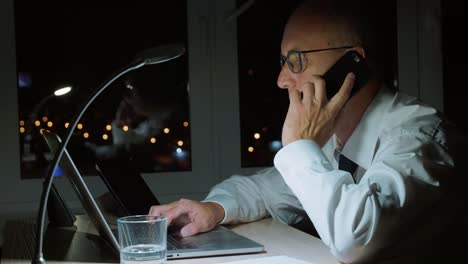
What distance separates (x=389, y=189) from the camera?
129 centimetres

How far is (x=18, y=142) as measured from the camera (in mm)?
2586

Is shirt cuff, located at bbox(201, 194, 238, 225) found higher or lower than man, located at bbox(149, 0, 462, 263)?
lower

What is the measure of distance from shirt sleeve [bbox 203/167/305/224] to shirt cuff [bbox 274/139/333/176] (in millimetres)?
387

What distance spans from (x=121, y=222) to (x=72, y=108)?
155 centimetres

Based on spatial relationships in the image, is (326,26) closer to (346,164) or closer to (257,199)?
(346,164)

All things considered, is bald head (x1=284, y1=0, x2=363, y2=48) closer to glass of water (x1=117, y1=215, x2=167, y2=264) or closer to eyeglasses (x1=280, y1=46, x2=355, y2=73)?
eyeglasses (x1=280, y1=46, x2=355, y2=73)

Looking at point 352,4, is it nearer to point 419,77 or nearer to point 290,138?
point 290,138

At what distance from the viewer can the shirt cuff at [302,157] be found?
4.50ft

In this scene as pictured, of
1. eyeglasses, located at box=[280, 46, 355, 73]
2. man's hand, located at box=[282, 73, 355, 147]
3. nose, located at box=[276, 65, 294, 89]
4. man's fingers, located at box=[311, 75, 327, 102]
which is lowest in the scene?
man's hand, located at box=[282, 73, 355, 147]

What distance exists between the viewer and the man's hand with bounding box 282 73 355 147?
1.47 meters

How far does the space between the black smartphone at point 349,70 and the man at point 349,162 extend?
0.04m

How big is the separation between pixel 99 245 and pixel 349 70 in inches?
31.6

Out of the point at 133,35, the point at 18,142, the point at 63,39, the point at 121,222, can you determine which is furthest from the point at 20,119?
the point at 121,222

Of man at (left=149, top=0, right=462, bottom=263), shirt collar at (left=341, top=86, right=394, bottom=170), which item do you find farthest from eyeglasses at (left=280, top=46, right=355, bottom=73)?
shirt collar at (left=341, top=86, right=394, bottom=170)
